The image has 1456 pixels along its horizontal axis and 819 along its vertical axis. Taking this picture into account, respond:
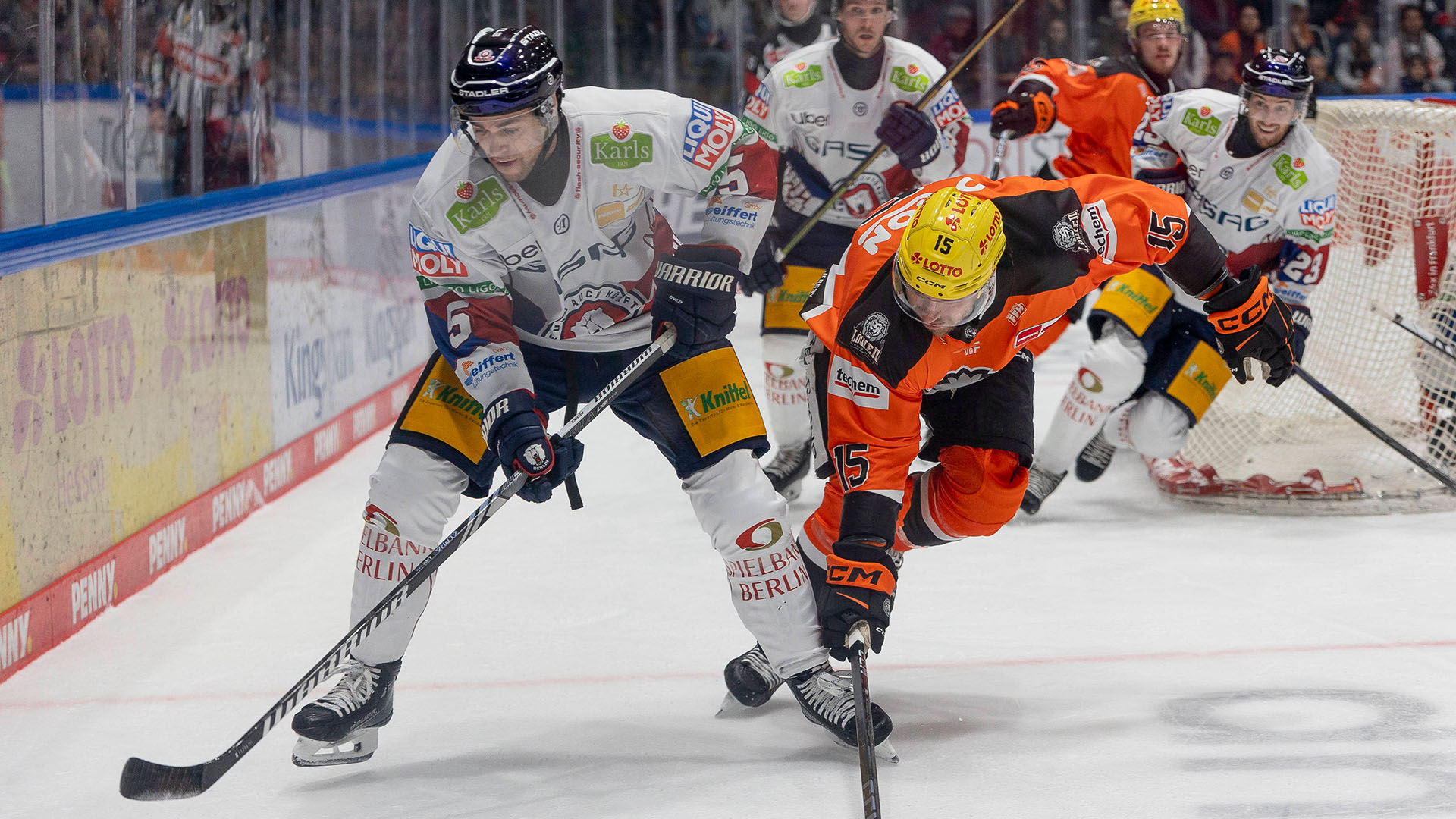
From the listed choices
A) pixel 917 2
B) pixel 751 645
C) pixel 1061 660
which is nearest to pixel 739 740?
pixel 751 645

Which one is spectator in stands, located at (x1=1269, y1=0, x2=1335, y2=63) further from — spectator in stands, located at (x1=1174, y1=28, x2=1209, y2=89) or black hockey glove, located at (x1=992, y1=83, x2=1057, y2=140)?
black hockey glove, located at (x1=992, y1=83, x2=1057, y2=140)

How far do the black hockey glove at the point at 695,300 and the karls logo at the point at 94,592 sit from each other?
1.58m

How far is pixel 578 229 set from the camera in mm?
2582

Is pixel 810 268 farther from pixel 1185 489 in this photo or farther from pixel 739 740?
pixel 739 740

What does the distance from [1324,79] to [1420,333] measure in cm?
520

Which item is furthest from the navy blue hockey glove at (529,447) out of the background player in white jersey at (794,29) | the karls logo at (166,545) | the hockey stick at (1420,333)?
the background player in white jersey at (794,29)

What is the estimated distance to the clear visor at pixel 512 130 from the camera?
2387 millimetres

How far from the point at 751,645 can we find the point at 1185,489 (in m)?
1.70

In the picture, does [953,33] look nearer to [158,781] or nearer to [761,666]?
[761,666]

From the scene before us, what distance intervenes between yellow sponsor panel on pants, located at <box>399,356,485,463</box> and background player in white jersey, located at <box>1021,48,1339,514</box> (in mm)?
1941

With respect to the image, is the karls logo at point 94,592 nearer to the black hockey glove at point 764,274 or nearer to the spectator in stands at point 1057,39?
the black hockey glove at point 764,274

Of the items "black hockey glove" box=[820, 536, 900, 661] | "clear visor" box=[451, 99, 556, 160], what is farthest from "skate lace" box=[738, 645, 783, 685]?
"clear visor" box=[451, 99, 556, 160]

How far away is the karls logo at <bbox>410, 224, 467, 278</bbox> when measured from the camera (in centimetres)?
254

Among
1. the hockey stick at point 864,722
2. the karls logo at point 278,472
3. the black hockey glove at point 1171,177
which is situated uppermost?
the black hockey glove at point 1171,177
